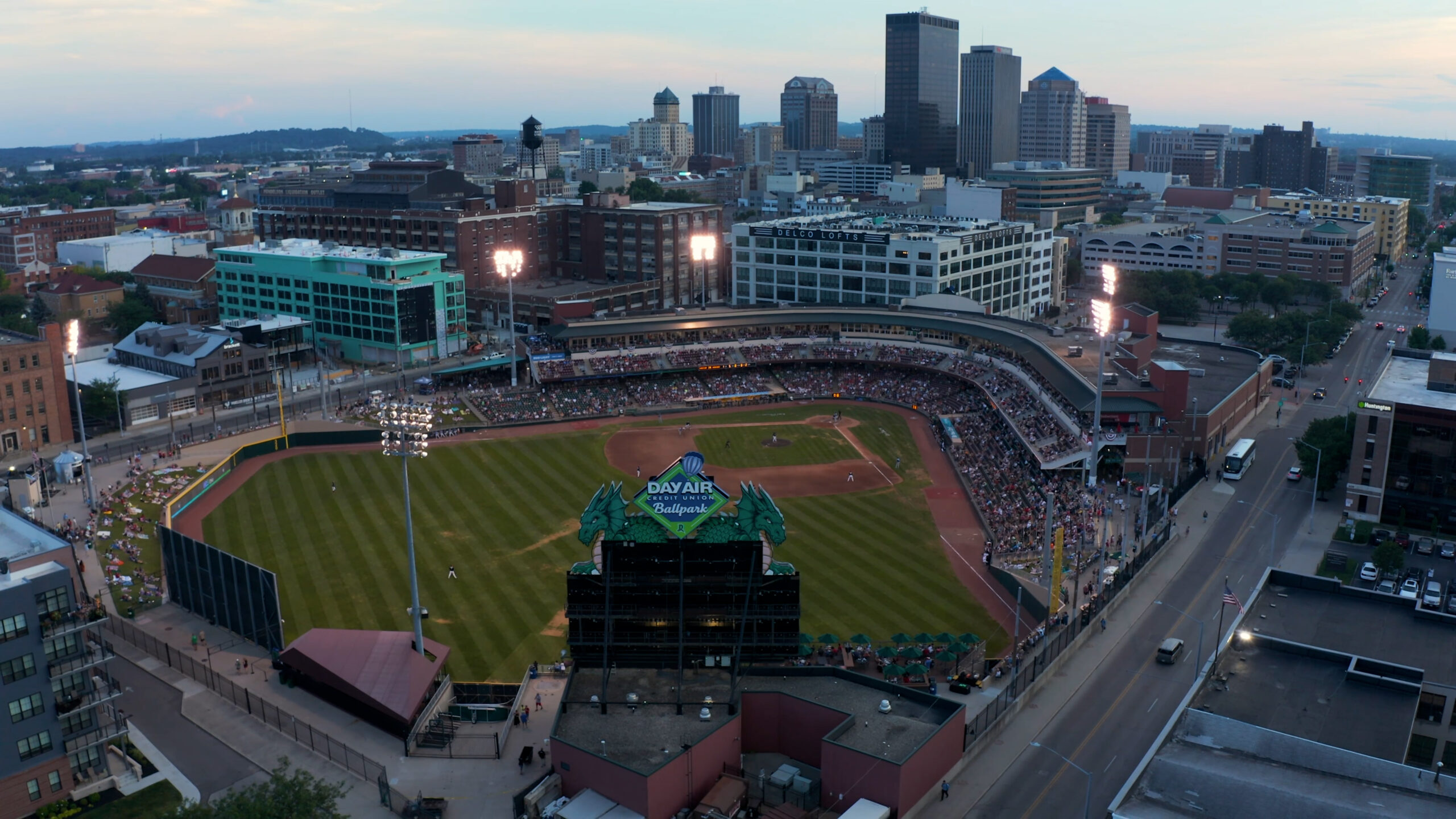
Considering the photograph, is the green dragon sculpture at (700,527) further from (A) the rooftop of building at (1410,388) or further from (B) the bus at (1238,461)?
(A) the rooftop of building at (1410,388)

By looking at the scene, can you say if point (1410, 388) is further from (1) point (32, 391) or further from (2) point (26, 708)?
(1) point (32, 391)

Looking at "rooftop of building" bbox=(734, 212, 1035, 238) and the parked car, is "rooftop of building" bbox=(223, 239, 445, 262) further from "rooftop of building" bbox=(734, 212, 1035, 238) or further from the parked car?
the parked car

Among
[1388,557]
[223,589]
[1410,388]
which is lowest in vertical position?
[1388,557]

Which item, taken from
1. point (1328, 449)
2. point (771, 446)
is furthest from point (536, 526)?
point (1328, 449)

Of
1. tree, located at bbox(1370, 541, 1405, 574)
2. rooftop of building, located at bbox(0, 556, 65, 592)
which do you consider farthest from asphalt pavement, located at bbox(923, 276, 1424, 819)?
rooftop of building, located at bbox(0, 556, 65, 592)

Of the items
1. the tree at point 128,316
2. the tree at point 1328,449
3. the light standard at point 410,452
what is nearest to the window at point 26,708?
the light standard at point 410,452

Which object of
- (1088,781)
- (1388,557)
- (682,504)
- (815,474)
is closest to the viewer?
(1088,781)
